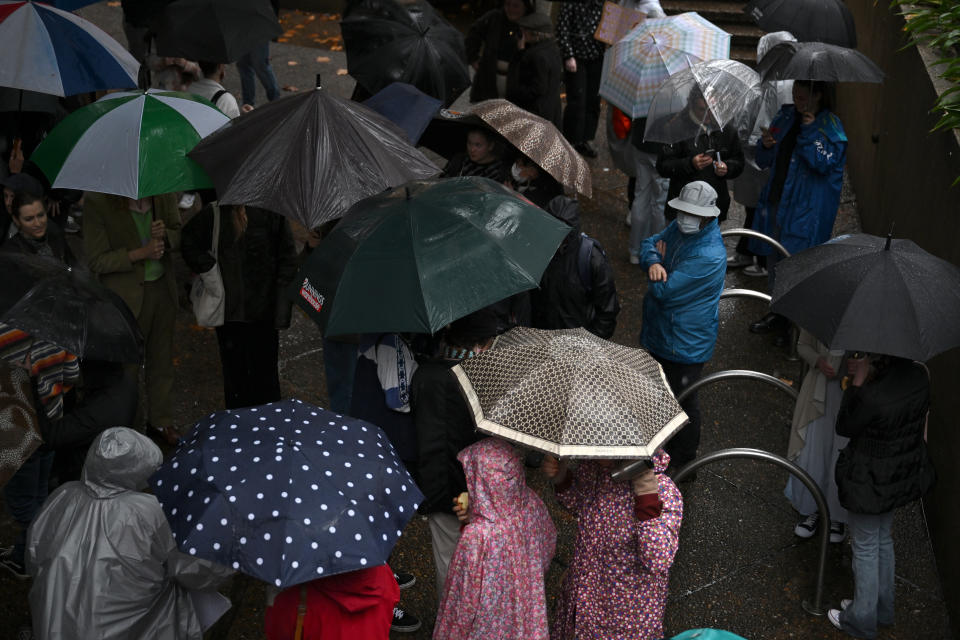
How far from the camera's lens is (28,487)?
5.09 m

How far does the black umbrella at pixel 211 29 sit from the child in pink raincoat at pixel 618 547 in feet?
14.5

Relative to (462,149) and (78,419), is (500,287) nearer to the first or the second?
(78,419)

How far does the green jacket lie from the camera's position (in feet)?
19.3

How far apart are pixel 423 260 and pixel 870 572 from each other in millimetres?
2760

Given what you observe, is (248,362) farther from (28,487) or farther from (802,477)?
(802,477)

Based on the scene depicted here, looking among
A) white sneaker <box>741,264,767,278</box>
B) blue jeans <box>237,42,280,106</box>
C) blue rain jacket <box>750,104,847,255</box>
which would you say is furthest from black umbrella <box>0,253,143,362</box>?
blue jeans <box>237,42,280,106</box>

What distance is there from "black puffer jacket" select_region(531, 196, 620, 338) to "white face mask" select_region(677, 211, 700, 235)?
20.5 inches

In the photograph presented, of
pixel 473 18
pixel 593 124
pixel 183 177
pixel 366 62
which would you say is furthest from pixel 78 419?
pixel 473 18

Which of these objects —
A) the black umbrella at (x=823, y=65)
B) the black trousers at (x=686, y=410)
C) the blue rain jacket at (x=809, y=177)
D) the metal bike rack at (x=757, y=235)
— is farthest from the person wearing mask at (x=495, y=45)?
the black trousers at (x=686, y=410)

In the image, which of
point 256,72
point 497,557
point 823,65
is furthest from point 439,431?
point 256,72

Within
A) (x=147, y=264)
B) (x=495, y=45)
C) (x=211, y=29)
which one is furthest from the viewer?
(x=495, y=45)

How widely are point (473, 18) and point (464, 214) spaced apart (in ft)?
33.5

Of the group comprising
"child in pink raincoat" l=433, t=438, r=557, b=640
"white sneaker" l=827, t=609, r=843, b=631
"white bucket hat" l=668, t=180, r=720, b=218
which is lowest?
"white sneaker" l=827, t=609, r=843, b=631

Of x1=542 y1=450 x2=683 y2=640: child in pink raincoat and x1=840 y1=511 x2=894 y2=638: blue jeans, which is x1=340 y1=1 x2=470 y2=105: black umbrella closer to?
x1=542 y1=450 x2=683 y2=640: child in pink raincoat
